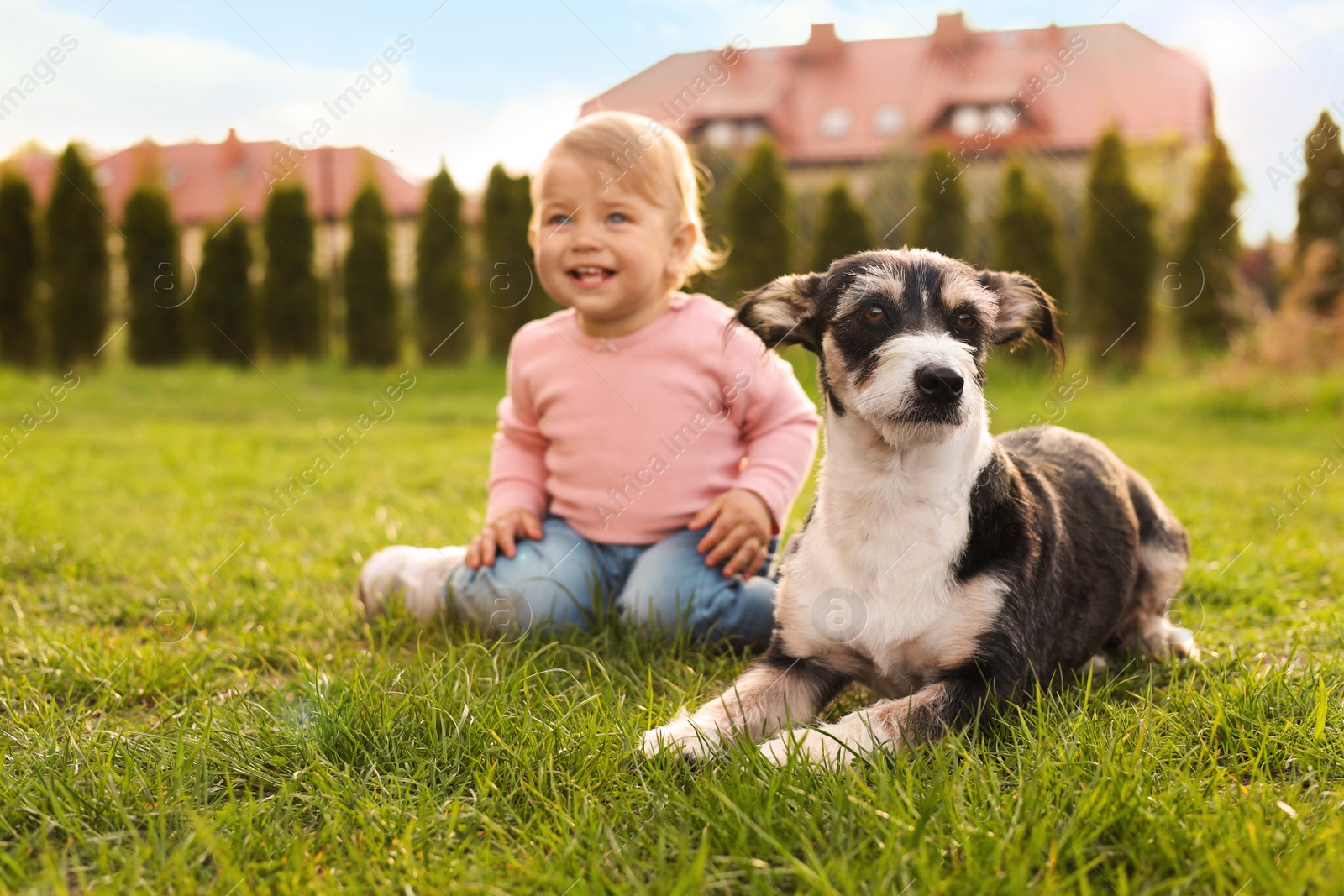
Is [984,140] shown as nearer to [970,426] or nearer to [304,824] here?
[970,426]

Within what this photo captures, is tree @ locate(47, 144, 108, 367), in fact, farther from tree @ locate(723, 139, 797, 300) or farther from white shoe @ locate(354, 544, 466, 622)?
white shoe @ locate(354, 544, 466, 622)

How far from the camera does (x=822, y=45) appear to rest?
24.4 meters

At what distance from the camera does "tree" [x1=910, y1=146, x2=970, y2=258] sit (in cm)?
1334

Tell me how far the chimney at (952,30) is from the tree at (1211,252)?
33.2ft

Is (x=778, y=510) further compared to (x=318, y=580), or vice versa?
(x=318, y=580)

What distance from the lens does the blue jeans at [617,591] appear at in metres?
3.31

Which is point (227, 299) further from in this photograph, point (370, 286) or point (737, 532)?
point (737, 532)

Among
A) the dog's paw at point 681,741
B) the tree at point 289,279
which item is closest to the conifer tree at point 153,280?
the tree at point 289,279

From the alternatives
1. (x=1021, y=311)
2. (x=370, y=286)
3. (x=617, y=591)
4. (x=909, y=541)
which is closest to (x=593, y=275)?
(x=617, y=591)

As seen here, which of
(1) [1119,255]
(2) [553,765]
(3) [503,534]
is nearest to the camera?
(2) [553,765]

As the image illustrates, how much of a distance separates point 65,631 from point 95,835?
1.75m

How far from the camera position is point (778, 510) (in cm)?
349

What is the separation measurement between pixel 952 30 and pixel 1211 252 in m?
11.7

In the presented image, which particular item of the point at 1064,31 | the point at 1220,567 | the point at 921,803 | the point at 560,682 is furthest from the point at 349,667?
the point at 1064,31
